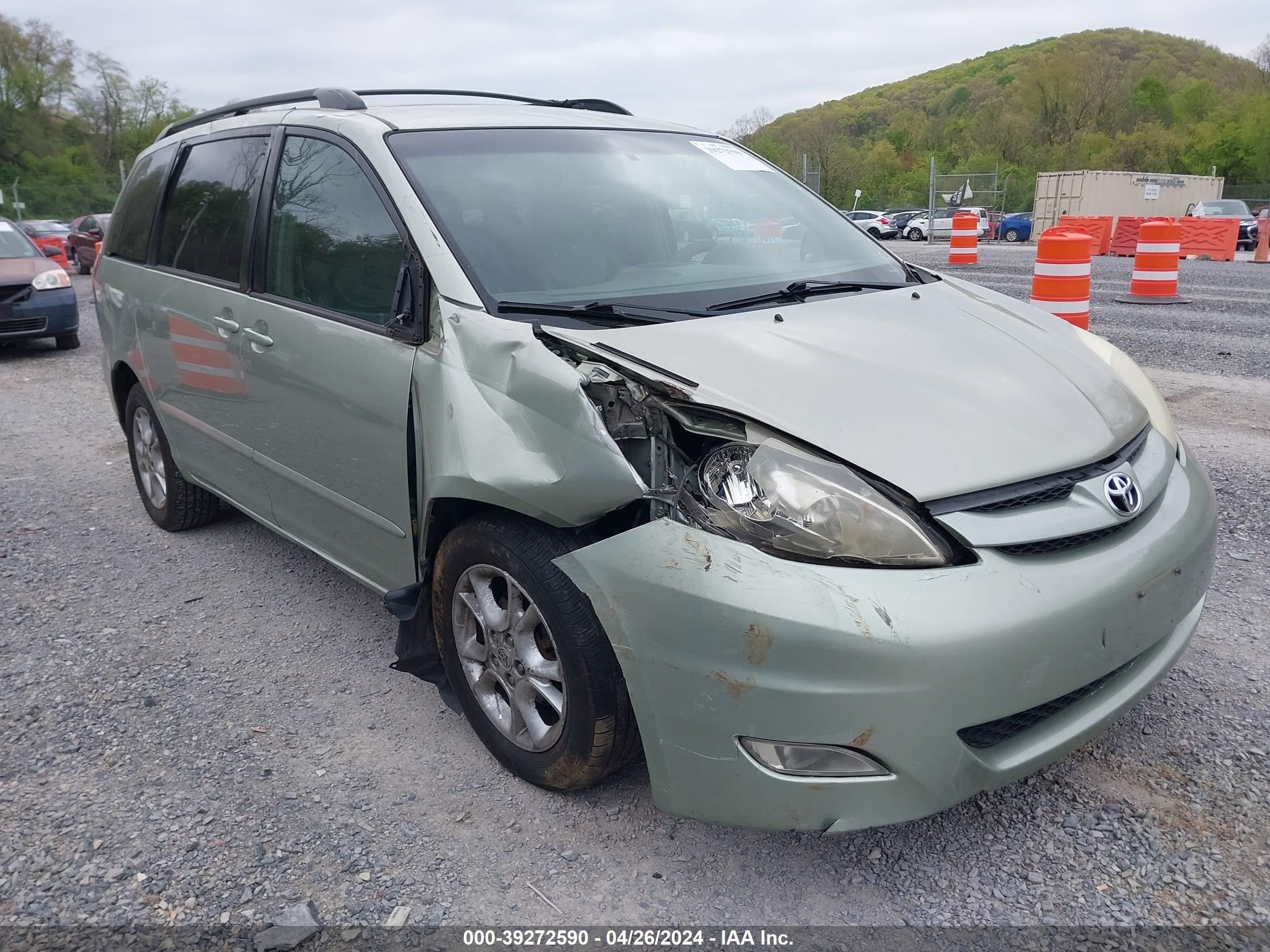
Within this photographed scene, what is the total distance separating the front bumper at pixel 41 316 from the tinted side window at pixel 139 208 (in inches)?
256

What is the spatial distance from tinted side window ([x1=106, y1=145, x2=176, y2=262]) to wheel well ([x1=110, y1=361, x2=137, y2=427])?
1.73 ft

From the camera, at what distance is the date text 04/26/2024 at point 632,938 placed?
203 cm

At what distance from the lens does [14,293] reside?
32.8 ft

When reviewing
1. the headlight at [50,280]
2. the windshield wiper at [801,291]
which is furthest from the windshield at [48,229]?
the windshield wiper at [801,291]

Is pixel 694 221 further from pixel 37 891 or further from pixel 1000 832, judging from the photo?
pixel 37 891

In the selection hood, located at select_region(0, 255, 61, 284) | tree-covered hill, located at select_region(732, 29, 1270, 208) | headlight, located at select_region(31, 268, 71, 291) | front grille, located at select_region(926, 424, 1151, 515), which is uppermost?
tree-covered hill, located at select_region(732, 29, 1270, 208)

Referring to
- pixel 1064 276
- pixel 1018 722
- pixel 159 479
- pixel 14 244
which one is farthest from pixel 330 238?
pixel 14 244

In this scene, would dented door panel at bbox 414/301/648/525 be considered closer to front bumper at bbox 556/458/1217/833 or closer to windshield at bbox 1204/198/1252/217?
front bumper at bbox 556/458/1217/833

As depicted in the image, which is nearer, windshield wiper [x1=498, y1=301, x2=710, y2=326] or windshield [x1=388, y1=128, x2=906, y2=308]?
windshield wiper [x1=498, y1=301, x2=710, y2=326]

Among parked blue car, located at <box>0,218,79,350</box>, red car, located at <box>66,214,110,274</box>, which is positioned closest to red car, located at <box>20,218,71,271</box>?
red car, located at <box>66,214,110,274</box>

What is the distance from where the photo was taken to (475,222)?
275cm

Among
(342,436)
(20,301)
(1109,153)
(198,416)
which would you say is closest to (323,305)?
(342,436)

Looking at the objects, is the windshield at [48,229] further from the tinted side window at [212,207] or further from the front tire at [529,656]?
the front tire at [529,656]

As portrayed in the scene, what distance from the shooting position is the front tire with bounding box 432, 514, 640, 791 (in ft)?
7.16
